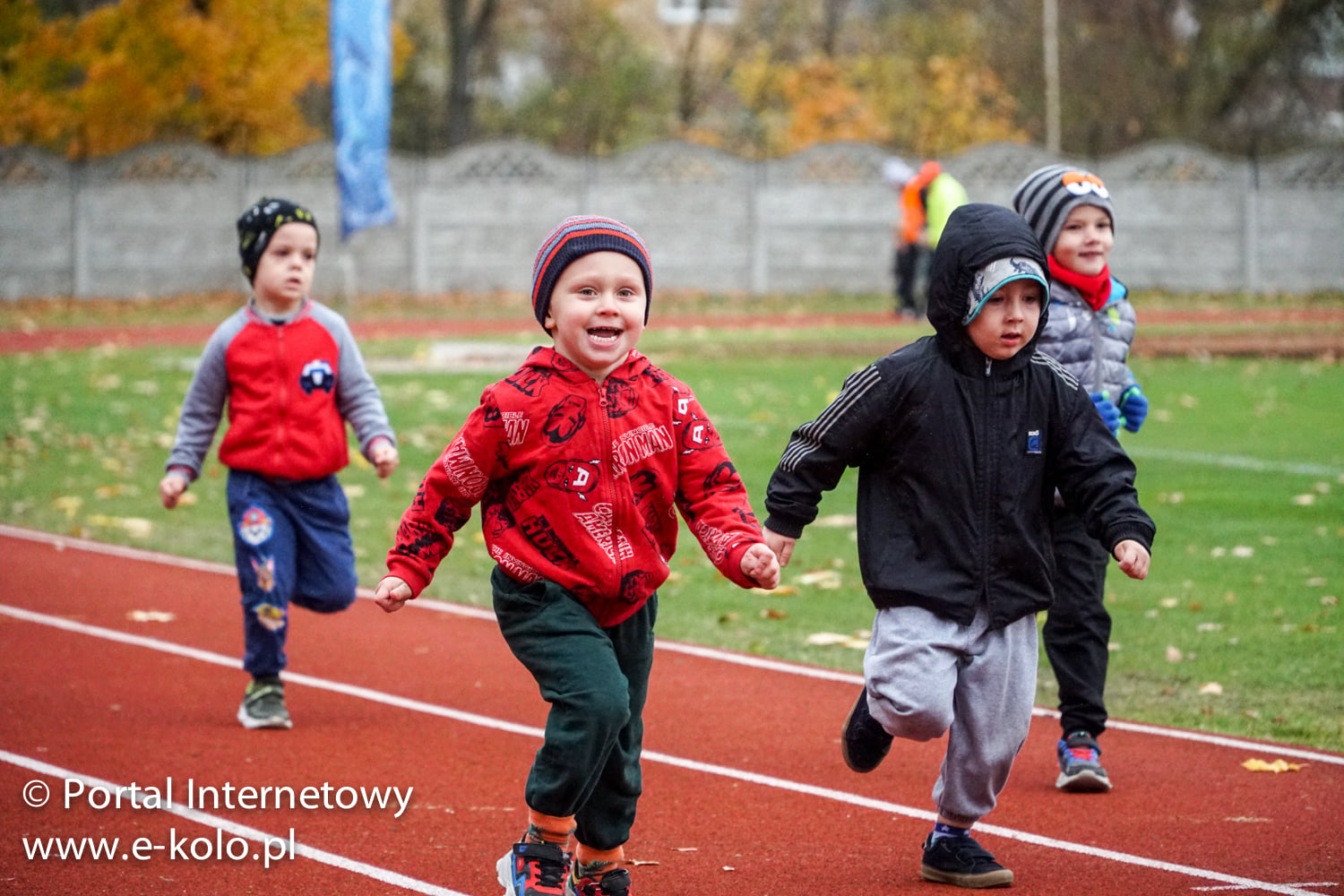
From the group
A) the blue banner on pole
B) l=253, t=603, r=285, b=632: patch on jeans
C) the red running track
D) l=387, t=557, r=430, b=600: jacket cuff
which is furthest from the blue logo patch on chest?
the blue banner on pole

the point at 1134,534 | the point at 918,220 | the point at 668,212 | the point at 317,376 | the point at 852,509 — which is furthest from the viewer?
the point at 668,212

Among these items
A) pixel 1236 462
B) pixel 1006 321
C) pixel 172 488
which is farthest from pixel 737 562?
pixel 1236 462

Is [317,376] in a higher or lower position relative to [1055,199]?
lower

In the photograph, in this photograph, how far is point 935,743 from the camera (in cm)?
629

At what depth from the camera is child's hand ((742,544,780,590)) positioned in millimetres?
4043

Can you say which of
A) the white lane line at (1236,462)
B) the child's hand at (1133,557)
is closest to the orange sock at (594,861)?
the child's hand at (1133,557)

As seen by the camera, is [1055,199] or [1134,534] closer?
[1134,534]

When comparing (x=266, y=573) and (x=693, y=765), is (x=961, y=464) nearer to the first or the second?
(x=693, y=765)

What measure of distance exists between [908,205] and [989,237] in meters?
22.7

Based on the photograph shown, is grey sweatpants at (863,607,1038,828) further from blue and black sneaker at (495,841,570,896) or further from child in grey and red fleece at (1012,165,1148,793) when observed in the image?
child in grey and red fleece at (1012,165,1148,793)

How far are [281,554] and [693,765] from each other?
5.66 ft

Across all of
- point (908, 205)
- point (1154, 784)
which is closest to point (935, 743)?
point (1154, 784)

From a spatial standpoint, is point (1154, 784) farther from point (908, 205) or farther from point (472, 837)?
point (908, 205)

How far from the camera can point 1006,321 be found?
14.6 feet
